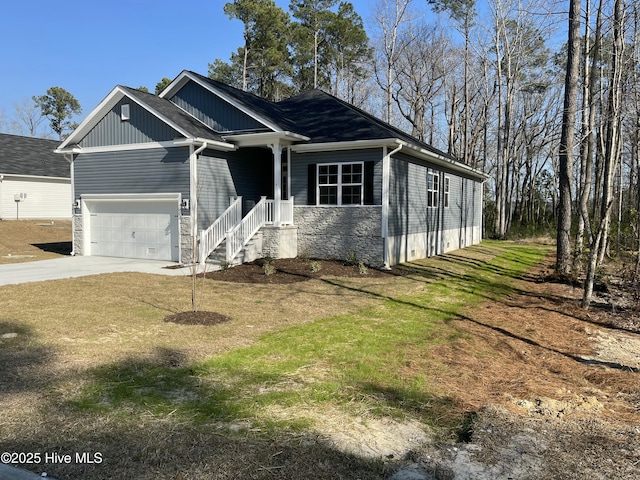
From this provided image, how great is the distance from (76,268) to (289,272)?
591 cm

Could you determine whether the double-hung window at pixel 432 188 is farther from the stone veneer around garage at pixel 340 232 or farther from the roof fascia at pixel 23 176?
the roof fascia at pixel 23 176

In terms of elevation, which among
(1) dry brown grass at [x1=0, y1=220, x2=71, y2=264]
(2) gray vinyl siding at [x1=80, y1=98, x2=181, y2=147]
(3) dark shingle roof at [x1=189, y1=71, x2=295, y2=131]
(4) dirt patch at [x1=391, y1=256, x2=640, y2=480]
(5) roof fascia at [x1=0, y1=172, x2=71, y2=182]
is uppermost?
(3) dark shingle roof at [x1=189, y1=71, x2=295, y2=131]

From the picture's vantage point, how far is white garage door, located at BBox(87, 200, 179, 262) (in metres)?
14.6

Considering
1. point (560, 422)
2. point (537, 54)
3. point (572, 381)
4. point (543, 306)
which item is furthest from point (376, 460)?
point (537, 54)

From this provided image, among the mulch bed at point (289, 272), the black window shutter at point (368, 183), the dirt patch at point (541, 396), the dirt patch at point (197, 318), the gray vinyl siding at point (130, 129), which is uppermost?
the gray vinyl siding at point (130, 129)

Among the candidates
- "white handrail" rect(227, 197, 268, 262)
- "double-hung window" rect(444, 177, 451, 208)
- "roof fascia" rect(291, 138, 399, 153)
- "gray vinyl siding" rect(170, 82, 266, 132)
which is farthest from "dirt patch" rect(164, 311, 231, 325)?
"double-hung window" rect(444, 177, 451, 208)

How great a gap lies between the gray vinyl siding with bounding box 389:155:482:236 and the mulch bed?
6.58ft

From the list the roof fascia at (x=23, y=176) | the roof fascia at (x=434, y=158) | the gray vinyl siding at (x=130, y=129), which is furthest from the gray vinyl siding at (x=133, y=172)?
the roof fascia at (x=23, y=176)

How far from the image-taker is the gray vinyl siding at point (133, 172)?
1402cm

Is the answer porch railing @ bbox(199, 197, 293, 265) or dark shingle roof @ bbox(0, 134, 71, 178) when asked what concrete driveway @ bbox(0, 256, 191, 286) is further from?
dark shingle roof @ bbox(0, 134, 71, 178)

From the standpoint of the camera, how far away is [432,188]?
18109mm

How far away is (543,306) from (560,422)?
20.1ft

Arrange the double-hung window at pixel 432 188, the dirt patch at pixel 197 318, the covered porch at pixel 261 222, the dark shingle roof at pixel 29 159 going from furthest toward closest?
the dark shingle roof at pixel 29 159 < the double-hung window at pixel 432 188 < the covered porch at pixel 261 222 < the dirt patch at pixel 197 318

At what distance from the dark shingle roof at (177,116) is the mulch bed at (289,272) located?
13.5ft
